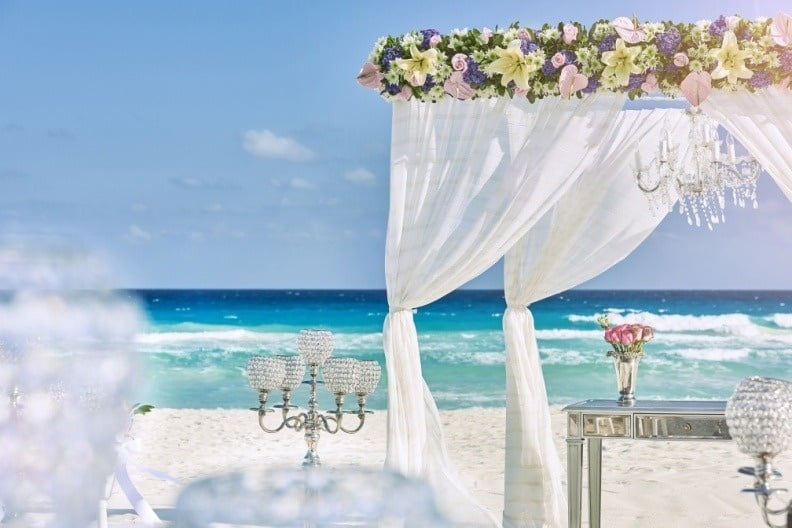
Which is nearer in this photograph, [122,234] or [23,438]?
[23,438]

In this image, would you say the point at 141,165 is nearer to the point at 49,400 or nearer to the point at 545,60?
the point at 545,60

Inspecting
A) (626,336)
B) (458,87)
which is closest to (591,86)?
(458,87)

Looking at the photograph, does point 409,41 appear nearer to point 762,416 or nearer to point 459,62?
point 459,62

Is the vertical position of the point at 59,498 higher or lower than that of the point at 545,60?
lower

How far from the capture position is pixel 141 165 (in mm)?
17953

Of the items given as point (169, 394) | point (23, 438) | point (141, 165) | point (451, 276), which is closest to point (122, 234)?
point (141, 165)

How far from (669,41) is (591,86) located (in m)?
0.29

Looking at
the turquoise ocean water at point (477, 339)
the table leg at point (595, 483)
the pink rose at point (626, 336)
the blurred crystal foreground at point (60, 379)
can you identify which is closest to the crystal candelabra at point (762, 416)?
the blurred crystal foreground at point (60, 379)

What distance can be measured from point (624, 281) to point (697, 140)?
45.9 feet

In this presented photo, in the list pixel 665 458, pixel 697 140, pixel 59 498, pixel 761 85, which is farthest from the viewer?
pixel 665 458

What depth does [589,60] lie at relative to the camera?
394cm

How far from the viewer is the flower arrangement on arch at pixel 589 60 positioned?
384 cm

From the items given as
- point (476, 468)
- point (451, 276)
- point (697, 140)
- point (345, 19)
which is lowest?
point (476, 468)

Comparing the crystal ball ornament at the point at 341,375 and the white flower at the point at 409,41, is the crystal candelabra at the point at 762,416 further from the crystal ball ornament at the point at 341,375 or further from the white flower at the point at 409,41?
the white flower at the point at 409,41
